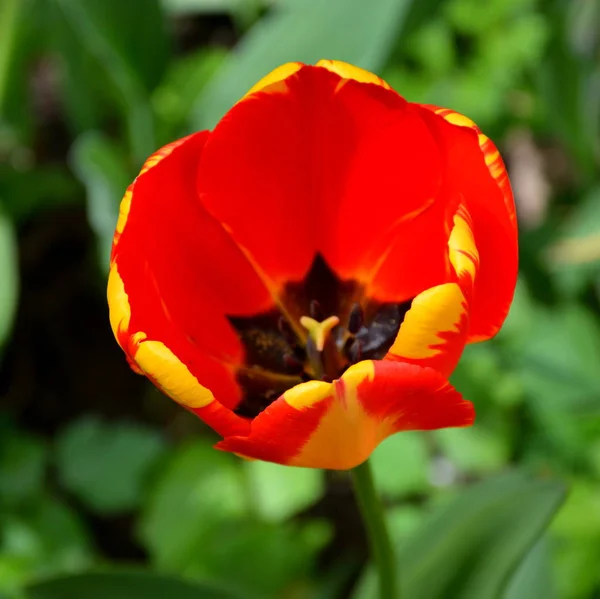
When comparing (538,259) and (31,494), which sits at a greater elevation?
(538,259)

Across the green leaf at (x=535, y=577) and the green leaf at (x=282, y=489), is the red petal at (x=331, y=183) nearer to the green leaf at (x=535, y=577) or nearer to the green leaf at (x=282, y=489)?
the green leaf at (x=535, y=577)

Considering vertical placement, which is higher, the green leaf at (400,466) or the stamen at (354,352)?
the stamen at (354,352)

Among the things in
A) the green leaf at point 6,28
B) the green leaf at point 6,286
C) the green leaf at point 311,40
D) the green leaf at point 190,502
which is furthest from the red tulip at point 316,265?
the green leaf at point 6,28

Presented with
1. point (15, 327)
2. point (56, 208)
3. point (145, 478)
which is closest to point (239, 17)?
point (56, 208)

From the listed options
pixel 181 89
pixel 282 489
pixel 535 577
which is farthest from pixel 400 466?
pixel 181 89

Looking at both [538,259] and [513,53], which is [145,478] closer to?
[538,259]

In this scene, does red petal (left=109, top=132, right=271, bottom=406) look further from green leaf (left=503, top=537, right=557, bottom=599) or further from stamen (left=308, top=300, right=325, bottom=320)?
green leaf (left=503, top=537, right=557, bottom=599)

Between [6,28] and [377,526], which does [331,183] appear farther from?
[6,28]

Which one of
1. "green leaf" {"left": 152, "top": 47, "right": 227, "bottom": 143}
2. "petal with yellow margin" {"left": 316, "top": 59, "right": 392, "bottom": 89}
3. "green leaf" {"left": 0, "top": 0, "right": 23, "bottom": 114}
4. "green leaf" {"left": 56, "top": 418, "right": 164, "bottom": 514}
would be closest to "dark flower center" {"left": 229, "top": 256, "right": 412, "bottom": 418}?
"petal with yellow margin" {"left": 316, "top": 59, "right": 392, "bottom": 89}
